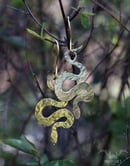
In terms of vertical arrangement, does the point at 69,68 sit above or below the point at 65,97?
below

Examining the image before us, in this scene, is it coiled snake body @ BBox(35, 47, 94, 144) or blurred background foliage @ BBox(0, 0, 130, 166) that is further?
blurred background foliage @ BBox(0, 0, 130, 166)

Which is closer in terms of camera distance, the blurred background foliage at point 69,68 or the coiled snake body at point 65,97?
the coiled snake body at point 65,97

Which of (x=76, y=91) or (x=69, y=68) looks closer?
(x=76, y=91)

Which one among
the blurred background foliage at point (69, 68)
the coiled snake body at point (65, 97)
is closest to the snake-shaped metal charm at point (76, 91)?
the coiled snake body at point (65, 97)

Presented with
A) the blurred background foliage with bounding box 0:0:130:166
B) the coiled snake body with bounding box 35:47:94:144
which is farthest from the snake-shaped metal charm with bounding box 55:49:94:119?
the blurred background foliage with bounding box 0:0:130:166

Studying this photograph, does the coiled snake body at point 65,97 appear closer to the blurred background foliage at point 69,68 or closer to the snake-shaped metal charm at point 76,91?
the snake-shaped metal charm at point 76,91

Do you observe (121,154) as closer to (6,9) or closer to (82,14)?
(82,14)

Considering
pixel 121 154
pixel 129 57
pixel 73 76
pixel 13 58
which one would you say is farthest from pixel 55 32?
pixel 73 76

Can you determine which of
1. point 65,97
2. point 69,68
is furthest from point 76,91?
point 69,68

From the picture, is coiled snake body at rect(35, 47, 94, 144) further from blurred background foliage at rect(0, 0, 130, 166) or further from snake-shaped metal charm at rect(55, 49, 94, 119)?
blurred background foliage at rect(0, 0, 130, 166)

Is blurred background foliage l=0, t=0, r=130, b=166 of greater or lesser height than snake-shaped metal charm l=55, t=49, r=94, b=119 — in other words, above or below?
below

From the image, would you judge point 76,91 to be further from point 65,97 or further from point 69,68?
point 69,68

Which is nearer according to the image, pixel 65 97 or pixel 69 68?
pixel 65 97

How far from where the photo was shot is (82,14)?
117 centimetres
